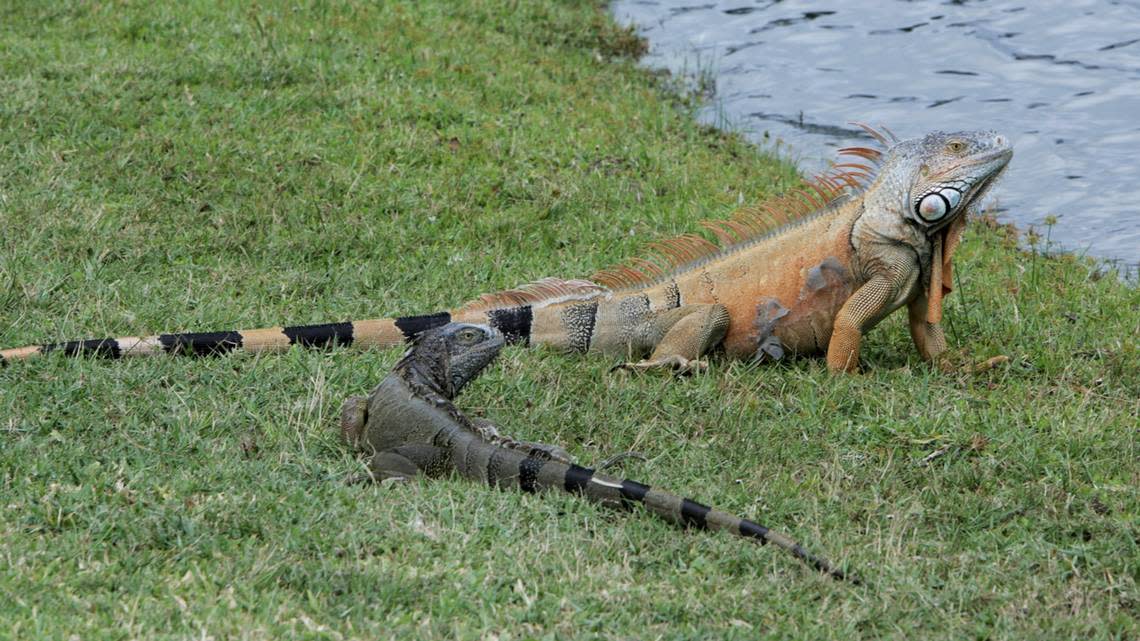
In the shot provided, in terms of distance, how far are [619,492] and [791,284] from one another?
7.40 ft

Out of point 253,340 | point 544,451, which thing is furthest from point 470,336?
point 253,340

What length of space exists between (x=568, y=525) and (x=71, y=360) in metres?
2.40

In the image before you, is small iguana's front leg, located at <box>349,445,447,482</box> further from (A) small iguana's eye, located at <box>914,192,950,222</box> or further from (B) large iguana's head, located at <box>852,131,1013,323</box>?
(A) small iguana's eye, located at <box>914,192,950,222</box>

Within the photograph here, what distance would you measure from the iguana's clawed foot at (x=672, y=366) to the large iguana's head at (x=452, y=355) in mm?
1097

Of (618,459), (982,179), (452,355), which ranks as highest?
(982,179)

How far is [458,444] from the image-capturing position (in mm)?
5039

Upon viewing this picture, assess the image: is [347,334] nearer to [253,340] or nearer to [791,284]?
[253,340]

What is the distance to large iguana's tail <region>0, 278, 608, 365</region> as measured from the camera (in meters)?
5.93

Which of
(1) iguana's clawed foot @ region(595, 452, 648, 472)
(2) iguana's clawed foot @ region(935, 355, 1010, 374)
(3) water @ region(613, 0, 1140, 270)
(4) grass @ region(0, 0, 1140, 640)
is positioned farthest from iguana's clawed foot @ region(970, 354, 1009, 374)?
(3) water @ region(613, 0, 1140, 270)

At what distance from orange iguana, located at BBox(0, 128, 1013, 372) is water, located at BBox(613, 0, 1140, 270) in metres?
2.76

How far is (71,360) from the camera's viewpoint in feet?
19.1

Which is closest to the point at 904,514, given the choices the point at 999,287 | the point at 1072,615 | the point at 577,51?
the point at 1072,615

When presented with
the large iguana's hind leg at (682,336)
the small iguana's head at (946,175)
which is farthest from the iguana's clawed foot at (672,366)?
the small iguana's head at (946,175)

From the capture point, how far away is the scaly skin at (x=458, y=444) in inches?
185
